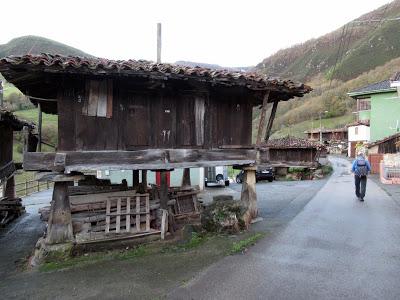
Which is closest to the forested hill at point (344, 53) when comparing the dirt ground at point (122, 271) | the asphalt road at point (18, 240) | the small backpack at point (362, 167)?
the small backpack at point (362, 167)

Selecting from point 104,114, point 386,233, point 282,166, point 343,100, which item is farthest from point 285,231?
point 343,100

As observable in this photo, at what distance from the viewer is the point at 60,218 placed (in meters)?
8.48

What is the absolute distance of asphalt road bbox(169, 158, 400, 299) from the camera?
5609mm

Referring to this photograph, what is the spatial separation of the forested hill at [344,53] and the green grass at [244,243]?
243ft

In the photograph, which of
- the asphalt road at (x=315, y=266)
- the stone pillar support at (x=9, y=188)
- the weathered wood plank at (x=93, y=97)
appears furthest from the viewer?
the stone pillar support at (x=9, y=188)

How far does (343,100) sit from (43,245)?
75084mm

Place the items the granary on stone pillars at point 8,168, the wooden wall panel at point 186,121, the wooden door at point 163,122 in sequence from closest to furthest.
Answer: the wooden door at point 163,122
the wooden wall panel at point 186,121
the granary on stone pillars at point 8,168

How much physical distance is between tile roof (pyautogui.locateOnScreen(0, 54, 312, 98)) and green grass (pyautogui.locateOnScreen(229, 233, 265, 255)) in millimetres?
3589

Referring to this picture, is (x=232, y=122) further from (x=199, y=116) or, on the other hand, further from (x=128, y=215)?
(x=128, y=215)

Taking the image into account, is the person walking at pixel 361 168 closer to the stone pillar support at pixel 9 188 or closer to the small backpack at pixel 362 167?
the small backpack at pixel 362 167

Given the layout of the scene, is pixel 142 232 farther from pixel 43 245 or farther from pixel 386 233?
pixel 386 233

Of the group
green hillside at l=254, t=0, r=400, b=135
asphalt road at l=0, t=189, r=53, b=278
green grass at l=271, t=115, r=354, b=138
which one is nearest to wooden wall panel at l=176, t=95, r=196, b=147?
asphalt road at l=0, t=189, r=53, b=278

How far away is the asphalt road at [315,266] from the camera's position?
561cm

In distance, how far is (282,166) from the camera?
31.9 m
